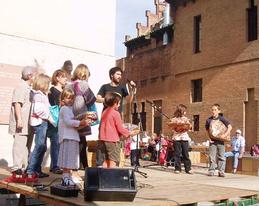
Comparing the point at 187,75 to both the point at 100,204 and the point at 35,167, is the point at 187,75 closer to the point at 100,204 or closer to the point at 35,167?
the point at 35,167

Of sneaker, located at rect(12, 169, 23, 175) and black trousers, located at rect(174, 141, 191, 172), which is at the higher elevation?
black trousers, located at rect(174, 141, 191, 172)

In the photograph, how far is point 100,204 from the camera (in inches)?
179

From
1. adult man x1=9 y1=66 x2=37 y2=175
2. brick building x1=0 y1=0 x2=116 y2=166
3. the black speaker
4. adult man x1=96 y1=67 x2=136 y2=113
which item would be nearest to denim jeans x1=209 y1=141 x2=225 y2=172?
brick building x1=0 y1=0 x2=116 y2=166

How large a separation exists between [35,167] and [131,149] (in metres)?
10.7

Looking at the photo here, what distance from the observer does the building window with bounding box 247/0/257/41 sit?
26.7 metres

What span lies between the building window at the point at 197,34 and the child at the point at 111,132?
81.4ft

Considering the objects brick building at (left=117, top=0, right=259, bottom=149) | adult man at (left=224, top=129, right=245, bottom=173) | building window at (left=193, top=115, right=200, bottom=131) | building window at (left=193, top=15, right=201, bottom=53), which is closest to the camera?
adult man at (left=224, top=129, right=245, bottom=173)

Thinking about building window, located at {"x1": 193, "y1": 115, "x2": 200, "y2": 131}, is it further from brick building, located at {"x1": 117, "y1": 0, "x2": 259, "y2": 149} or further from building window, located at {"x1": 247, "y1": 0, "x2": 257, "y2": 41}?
building window, located at {"x1": 247, "y1": 0, "x2": 257, "y2": 41}

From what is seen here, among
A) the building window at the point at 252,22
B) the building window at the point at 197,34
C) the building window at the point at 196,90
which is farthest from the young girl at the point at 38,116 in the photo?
the building window at the point at 197,34

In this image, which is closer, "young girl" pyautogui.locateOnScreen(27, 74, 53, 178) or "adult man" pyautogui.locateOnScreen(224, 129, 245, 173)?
"young girl" pyautogui.locateOnScreen(27, 74, 53, 178)

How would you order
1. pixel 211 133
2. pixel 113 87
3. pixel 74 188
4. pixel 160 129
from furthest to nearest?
1. pixel 160 129
2. pixel 211 133
3. pixel 113 87
4. pixel 74 188

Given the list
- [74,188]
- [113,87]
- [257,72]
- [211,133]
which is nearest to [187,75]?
[257,72]

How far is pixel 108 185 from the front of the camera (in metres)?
4.71

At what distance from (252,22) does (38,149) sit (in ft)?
74.7
